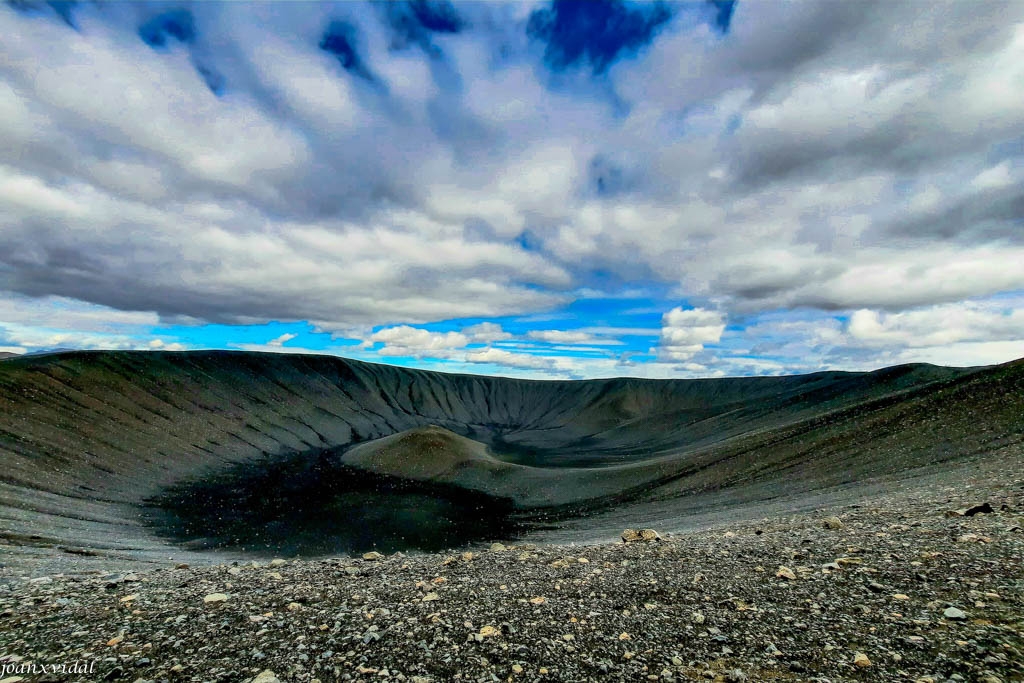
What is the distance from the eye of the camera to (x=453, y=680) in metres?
6.24

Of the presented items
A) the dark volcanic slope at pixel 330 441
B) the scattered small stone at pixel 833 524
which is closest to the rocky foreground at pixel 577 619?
the scattered small stone at pixel 833 524

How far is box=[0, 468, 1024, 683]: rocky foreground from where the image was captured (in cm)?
638

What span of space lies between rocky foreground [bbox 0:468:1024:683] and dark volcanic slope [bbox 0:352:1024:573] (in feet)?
98.9

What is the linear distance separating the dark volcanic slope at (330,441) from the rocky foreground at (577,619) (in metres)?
30.1

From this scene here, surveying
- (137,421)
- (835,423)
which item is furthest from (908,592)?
(137,421)

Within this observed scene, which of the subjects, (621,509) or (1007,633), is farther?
(621,509)

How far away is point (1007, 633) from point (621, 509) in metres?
42.2

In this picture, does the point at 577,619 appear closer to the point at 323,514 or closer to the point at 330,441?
the point at 323,514

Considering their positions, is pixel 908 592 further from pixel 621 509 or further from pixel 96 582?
pixel 621 509

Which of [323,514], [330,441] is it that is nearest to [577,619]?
[323,514]

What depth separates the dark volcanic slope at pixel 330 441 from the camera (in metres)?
38.6

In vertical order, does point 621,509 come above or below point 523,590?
below

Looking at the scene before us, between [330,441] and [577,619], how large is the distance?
422ft

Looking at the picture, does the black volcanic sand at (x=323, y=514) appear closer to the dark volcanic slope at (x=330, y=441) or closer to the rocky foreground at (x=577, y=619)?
the dark volcanic slope at (x=330, y=441)
